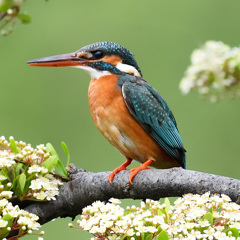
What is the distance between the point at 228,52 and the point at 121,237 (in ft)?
3.16

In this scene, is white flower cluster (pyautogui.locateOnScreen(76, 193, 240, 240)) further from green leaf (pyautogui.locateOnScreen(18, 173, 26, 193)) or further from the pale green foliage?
the pale green foliage

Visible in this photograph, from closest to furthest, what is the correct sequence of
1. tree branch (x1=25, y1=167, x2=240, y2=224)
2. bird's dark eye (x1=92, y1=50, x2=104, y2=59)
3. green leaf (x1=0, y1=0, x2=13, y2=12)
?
1. tree branch (x1=25, y1=167, x2=240, y2=224)
2. green leaf (x1=0, y1=0, x2=13, y2=12)
3. bird's dark eye (x1=92, y1=50, x2=104, y2=59)

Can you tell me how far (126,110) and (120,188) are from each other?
1.86ft

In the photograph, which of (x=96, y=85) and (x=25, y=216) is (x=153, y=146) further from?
(x=25, y=216)

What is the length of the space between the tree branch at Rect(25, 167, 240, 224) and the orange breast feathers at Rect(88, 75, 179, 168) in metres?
0.36

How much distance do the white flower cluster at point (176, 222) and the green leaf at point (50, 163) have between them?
44 centimetres

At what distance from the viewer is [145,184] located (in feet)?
6.13

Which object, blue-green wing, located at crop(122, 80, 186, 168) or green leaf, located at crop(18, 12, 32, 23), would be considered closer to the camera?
green leaf, located at crop(18, 12, 32, 23)

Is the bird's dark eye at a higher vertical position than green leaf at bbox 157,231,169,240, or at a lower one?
higher

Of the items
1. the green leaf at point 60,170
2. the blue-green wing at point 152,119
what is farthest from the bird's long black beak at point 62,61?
the green leaf at point 60,170

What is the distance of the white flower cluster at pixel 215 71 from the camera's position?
6.98ft

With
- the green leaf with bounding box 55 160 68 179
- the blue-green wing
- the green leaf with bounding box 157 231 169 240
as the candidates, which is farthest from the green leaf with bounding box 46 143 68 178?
the green leaf with bounding box 157 231 169 240

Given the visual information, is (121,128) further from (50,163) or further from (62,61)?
(50,163)

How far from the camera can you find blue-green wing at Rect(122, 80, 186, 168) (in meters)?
2.42
